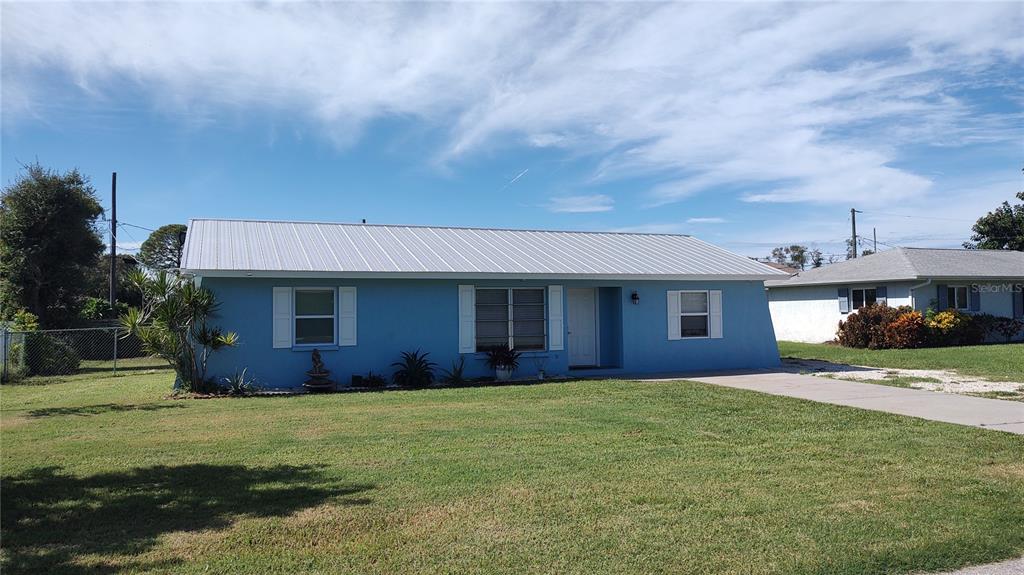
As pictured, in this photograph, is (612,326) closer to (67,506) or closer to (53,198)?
(67,506)

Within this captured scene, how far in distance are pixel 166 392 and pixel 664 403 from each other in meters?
9.22

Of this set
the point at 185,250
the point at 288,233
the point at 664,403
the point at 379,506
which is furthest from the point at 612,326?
the point at 379,506

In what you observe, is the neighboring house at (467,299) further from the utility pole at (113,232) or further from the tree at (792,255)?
the tree at (792,255)

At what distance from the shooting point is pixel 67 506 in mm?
5824

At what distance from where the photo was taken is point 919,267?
84.6 feet

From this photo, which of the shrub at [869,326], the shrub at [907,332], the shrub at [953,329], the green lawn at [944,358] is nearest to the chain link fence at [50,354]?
the green lawn at [944,358]

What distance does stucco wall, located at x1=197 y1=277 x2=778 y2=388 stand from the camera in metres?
14.2

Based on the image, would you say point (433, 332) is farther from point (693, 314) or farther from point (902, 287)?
point (902, 287)

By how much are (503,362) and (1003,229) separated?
3701cm

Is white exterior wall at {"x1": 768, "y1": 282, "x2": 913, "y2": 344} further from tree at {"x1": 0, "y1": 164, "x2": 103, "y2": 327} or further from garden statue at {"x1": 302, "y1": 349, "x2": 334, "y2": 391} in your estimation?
tree at {"x1": 0, "y1": 164, "x2": 103, "y2": 327}

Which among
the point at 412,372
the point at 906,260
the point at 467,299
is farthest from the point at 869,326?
the point at 412,372

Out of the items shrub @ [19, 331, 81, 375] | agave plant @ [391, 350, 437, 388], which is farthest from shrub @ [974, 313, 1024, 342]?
shrub @ [19, 331, 81, 375]

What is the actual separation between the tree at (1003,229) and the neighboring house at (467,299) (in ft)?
94.5

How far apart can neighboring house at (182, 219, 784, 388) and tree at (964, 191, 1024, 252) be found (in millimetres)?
28790
